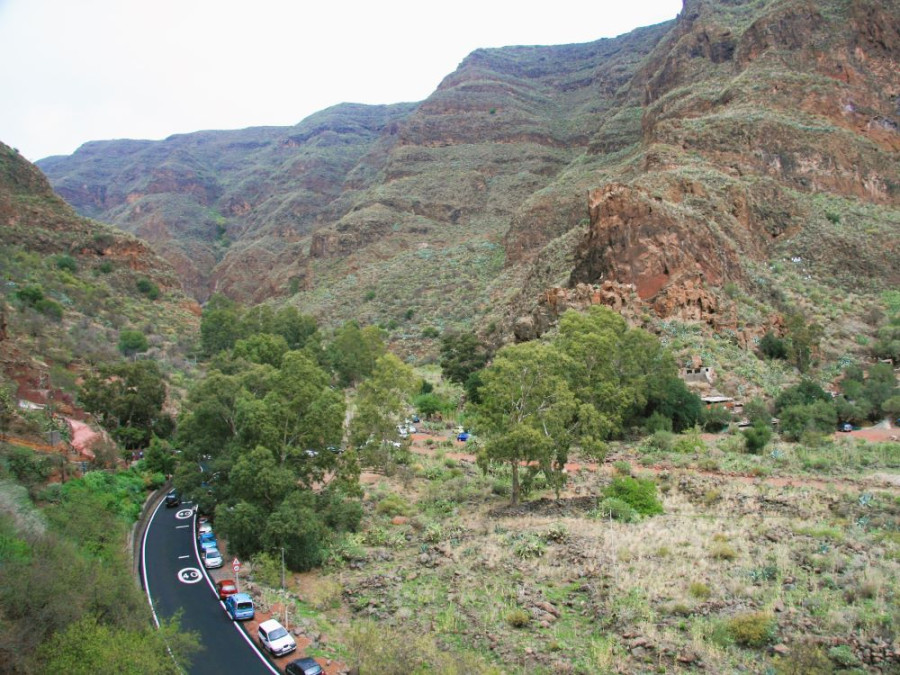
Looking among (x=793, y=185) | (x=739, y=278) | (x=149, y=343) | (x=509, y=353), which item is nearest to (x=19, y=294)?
(x=149, y=343)

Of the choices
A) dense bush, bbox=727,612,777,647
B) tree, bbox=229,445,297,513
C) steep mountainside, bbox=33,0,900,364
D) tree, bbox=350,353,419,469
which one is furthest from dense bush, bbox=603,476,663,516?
steep mountainside, bbox=33,0,900,364

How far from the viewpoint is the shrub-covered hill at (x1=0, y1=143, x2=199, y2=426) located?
121ft

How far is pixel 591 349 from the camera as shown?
3344 cm

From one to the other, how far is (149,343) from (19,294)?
34.9 ft

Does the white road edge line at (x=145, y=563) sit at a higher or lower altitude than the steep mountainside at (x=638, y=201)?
lower

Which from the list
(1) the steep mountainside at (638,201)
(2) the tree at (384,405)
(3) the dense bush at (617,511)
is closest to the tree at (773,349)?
(1) the steep mountainside at (638,201)

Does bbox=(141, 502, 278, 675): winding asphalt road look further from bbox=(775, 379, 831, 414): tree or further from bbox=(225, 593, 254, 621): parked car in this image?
bbox=(775, 379, 831, 414): tree

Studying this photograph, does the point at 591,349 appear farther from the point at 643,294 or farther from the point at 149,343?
the point at 149,343

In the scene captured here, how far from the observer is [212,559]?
22.9 metres

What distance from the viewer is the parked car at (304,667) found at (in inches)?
568

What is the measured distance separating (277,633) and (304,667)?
79.9 inches

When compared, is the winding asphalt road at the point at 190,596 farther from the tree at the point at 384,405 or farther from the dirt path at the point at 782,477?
the dirt path at the point at 782,477

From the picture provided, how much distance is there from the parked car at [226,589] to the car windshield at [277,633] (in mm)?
4032

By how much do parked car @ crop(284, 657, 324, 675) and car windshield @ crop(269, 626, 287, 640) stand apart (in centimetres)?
126
